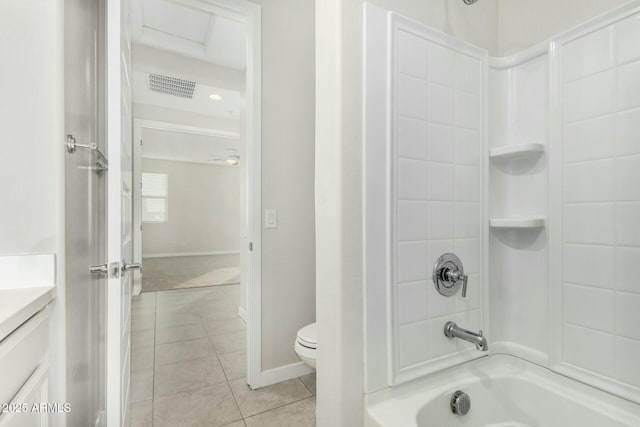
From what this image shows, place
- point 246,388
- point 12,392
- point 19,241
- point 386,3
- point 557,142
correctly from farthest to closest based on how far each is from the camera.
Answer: point 246,388 < point 557,142 < point 386,3 < point 19,241 < point 12,392

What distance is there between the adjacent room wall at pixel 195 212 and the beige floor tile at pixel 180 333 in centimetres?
593

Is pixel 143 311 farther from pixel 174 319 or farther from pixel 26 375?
pixel 26 375

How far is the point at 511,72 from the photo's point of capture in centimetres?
144

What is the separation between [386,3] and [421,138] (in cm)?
53

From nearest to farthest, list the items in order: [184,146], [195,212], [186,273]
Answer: [186,273]
[184,146]
[195,212]

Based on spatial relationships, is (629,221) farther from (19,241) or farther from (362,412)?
(19,241)

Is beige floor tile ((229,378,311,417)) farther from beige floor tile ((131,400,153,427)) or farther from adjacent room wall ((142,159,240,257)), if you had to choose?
adjacent room wall ((142,159,240,257))

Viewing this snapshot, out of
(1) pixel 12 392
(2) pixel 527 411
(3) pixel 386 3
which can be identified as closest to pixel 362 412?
(2) pixel 527 411

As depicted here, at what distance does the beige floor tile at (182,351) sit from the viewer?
2352 millimetres

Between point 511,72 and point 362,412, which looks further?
point 511,72

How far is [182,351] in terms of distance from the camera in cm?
249

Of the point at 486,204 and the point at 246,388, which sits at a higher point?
the point at 486,204

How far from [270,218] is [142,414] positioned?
134 centimetres

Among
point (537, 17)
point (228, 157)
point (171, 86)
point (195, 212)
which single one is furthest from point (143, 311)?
point (195, 212)
